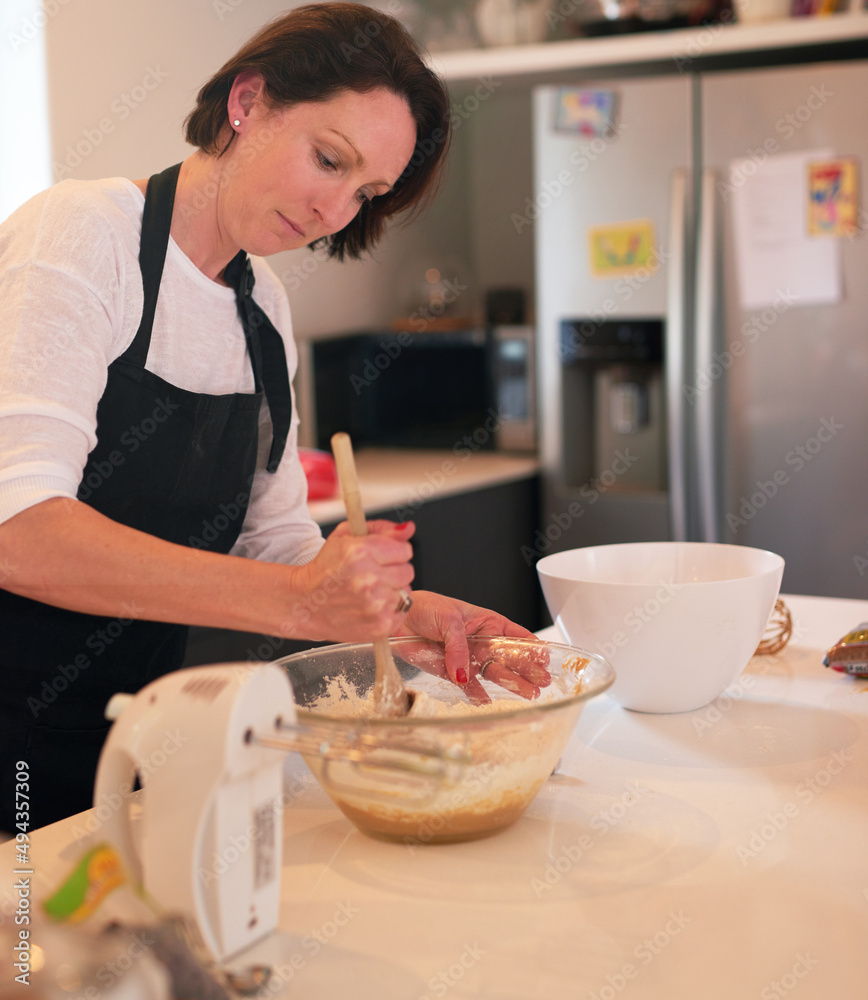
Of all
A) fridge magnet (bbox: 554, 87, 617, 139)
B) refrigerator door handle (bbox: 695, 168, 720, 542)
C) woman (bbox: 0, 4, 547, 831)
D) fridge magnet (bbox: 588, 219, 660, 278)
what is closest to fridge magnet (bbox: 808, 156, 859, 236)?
refrigerator door handle (bbox: 695, 168, 720, 542)

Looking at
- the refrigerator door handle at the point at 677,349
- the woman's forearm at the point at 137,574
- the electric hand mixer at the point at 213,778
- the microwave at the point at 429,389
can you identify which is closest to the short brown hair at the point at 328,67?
the woman's forearm at the point at 137,574

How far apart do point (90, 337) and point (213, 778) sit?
1.68 ft

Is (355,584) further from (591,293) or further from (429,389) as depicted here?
(429,389)

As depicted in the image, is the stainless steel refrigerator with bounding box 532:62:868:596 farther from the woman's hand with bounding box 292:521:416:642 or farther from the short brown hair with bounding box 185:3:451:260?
the woman's hand with bounding box 292:521:416:642

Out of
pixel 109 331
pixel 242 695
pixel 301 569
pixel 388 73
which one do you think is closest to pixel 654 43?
pixel 388 73

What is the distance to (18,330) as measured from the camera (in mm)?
954

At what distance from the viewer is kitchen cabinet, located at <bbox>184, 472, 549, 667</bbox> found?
2.62m

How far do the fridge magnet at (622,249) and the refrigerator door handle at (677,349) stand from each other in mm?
75

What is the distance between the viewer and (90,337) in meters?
1.02

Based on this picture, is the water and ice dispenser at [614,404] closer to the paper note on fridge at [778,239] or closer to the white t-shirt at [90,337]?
the paper note on fridge at [778,239]

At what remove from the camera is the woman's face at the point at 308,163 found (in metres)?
1.11

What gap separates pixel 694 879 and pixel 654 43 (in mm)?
2370

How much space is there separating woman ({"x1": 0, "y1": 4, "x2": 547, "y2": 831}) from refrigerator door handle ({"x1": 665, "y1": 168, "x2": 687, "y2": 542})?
1380 millimetres

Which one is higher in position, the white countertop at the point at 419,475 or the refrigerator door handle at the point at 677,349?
the refrigerator door handle at the point at 677,349
